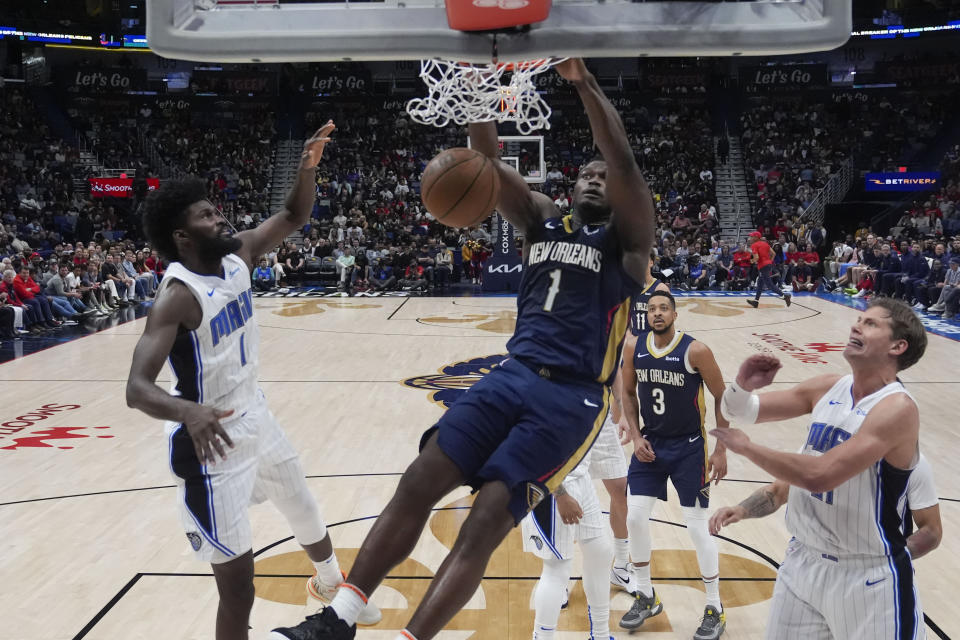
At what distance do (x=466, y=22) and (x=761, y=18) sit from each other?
113cm

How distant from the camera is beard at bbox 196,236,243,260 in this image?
11.8 ft

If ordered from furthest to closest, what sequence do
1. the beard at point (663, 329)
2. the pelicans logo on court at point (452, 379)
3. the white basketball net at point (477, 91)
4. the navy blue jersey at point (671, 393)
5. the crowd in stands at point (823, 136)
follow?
1. the crowd in stands at point (823, 136)
2. the pelicans logo on court at point (452, 379)
3. the beard at point (663, 329)
4. the navy blue jersey at point (671, 393)
5. the white basketball net at point (477, 91)

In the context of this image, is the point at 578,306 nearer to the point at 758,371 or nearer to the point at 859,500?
the point at 758,371

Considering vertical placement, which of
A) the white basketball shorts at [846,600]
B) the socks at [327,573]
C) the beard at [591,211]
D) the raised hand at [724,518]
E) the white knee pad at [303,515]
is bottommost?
the socks at [327,573]

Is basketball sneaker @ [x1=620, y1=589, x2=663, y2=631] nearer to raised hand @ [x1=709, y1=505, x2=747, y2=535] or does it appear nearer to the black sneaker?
raised hand @ [x1=709, y1=505, x2=747, y2=535]

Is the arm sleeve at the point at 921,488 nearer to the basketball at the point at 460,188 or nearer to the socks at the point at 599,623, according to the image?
the socks at the point at 599,623

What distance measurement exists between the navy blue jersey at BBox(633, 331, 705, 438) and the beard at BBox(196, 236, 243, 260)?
228cm

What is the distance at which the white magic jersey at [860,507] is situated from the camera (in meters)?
2.92

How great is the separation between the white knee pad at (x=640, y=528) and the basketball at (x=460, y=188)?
192 cm

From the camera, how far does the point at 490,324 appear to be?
575 inches

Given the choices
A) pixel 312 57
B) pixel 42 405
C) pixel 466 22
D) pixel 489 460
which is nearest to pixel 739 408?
pixel 489 460

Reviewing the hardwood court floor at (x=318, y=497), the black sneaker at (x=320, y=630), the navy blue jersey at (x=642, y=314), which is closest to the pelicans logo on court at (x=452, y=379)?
the hardwood court floor at (x=318, y=497)

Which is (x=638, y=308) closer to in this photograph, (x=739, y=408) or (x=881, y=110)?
(x=739, y=408)

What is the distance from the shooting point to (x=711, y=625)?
Answer: 4.11m
